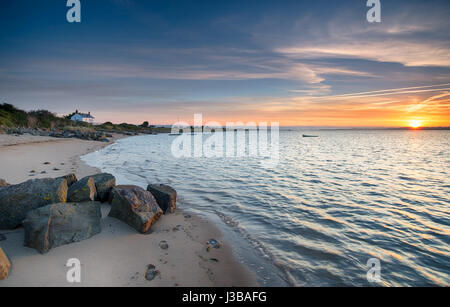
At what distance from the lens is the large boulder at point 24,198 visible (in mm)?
5336

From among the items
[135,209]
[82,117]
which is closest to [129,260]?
[135,209]

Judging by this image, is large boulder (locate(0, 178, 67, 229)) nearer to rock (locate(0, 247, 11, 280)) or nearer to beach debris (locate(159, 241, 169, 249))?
rock (locate(0, 247, 11, 280))

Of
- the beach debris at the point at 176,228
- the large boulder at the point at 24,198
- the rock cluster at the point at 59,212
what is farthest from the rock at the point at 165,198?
the large boulder at the point at 24,198

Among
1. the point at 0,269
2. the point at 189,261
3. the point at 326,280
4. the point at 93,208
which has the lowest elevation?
the point at 326,280

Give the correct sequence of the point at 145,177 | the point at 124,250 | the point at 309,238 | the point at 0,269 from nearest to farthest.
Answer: the point at 0,269, the point at 124,250, the point at 309,238, the point at 145,177

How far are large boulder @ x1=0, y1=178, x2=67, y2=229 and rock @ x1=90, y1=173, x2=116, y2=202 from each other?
162 cm

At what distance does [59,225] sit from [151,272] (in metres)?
2.60

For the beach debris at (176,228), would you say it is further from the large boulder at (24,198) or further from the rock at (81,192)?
the large boulder at (24,198)

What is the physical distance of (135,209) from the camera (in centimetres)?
605

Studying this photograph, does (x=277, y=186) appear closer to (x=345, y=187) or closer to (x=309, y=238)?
(x=345, y=187)

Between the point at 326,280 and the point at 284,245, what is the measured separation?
1.52 m

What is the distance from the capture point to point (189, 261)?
4.89 m

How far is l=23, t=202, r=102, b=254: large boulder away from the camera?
457 cm

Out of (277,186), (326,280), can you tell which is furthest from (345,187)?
(326,280)
